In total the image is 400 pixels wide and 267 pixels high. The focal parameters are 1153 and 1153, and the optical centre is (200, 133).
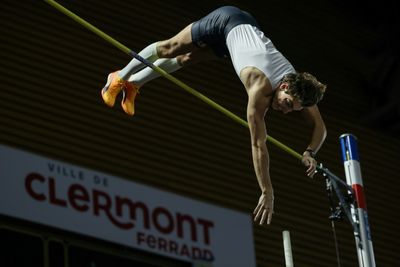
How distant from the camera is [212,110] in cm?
1433

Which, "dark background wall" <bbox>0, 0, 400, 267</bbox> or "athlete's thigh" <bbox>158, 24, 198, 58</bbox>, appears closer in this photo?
"athlete's thigh" <bbox>158, 24, 198, 58</bbox>

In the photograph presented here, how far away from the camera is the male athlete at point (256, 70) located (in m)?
8.33

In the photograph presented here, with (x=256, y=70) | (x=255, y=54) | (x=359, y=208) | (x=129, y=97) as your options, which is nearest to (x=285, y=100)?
(x=256, y=70)

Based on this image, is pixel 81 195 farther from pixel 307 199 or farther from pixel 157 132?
pixel 307 199

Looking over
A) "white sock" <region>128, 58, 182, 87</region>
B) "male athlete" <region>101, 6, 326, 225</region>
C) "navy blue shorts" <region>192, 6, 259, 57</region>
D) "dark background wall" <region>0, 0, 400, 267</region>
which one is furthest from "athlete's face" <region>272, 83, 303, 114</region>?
"dark background wall" <region>0, 0, 400, 267</region>

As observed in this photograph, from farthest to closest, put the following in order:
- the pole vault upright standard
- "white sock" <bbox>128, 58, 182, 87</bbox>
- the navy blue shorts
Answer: "white sock" <bbox>128, 58, 182, 87</bbox> → the pole vault upright standard → the navy blue shorts

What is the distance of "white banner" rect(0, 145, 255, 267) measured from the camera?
11.8m

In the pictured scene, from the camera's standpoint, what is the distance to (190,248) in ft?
43.1

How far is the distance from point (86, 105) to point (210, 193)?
1.91 meters

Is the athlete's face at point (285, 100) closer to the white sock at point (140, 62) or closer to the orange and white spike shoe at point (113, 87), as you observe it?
the white sock at point (140, 62)

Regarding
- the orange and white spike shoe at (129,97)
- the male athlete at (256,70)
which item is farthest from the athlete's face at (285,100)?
the orange and white spike shoe at (129,97)

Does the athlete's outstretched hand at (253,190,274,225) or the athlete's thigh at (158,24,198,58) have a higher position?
the athlete's thigh at (158,24,198,58)

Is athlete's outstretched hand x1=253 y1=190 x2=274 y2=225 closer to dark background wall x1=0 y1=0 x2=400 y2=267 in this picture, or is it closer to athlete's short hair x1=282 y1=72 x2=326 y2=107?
athlete's short hair x1=282 y1=72 x2=326 y2=107

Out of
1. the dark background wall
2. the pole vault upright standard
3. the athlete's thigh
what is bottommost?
the pole vault upright standard
